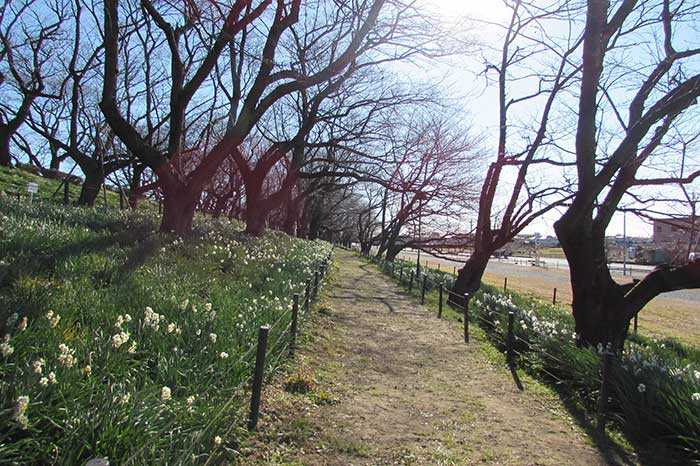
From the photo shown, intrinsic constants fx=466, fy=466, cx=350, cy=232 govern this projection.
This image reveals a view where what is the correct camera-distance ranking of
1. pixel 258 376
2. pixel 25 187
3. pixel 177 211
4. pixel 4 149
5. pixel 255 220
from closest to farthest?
1. pixel 258 376
2. pixel 177 211
3. pixel 25 187
4. pixel 255 220
5. pixel 4 149

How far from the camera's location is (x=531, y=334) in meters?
7.73

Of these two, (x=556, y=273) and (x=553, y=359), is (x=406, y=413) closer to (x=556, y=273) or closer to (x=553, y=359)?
(x=553, y=359)

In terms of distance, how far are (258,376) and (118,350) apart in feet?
3.67

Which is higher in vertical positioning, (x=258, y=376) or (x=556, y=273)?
(x=258, y=376)

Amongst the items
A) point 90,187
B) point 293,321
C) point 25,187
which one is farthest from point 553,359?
point 25,187

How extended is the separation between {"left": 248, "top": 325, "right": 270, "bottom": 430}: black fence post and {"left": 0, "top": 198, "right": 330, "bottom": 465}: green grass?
0.36 ft

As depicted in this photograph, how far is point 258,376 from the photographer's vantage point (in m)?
3.93

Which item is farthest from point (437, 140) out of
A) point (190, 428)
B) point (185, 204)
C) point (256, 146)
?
point (190, 428)

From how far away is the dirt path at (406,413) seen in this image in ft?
13.2

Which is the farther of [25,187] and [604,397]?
[25,187]

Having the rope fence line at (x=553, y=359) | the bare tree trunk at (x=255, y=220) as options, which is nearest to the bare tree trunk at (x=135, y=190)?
the bare tree trunk at (x=255, y=220)

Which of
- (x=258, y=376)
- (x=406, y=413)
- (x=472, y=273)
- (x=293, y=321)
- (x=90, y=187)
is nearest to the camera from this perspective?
(x=258, y=376)

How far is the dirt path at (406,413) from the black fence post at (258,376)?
146 mm

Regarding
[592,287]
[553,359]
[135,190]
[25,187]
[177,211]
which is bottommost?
[553,359]
